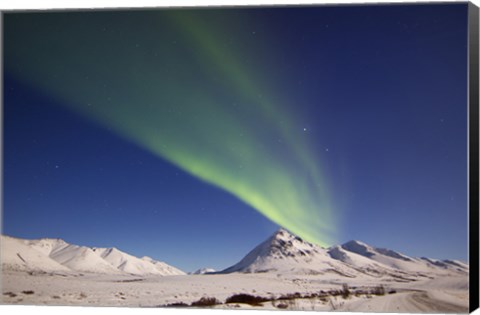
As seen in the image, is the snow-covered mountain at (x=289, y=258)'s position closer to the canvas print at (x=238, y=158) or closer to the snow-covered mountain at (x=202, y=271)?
the canvas print at (x=238, y=158)

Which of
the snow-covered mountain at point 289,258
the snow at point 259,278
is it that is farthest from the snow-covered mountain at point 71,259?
the snow-covered mountain at point 289,258

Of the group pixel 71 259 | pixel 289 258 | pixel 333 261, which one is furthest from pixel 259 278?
pixel 71 259

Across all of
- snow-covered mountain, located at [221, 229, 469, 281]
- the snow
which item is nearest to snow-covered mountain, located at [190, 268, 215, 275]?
the snow

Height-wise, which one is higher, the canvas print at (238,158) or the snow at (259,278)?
the canvas print at (238,158)

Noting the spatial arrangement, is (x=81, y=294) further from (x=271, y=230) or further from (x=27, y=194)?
(x=271, y=230)

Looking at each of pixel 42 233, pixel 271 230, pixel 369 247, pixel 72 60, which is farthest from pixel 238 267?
pixel 72 60

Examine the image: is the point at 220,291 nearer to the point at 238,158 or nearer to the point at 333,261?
the point at 333,261
